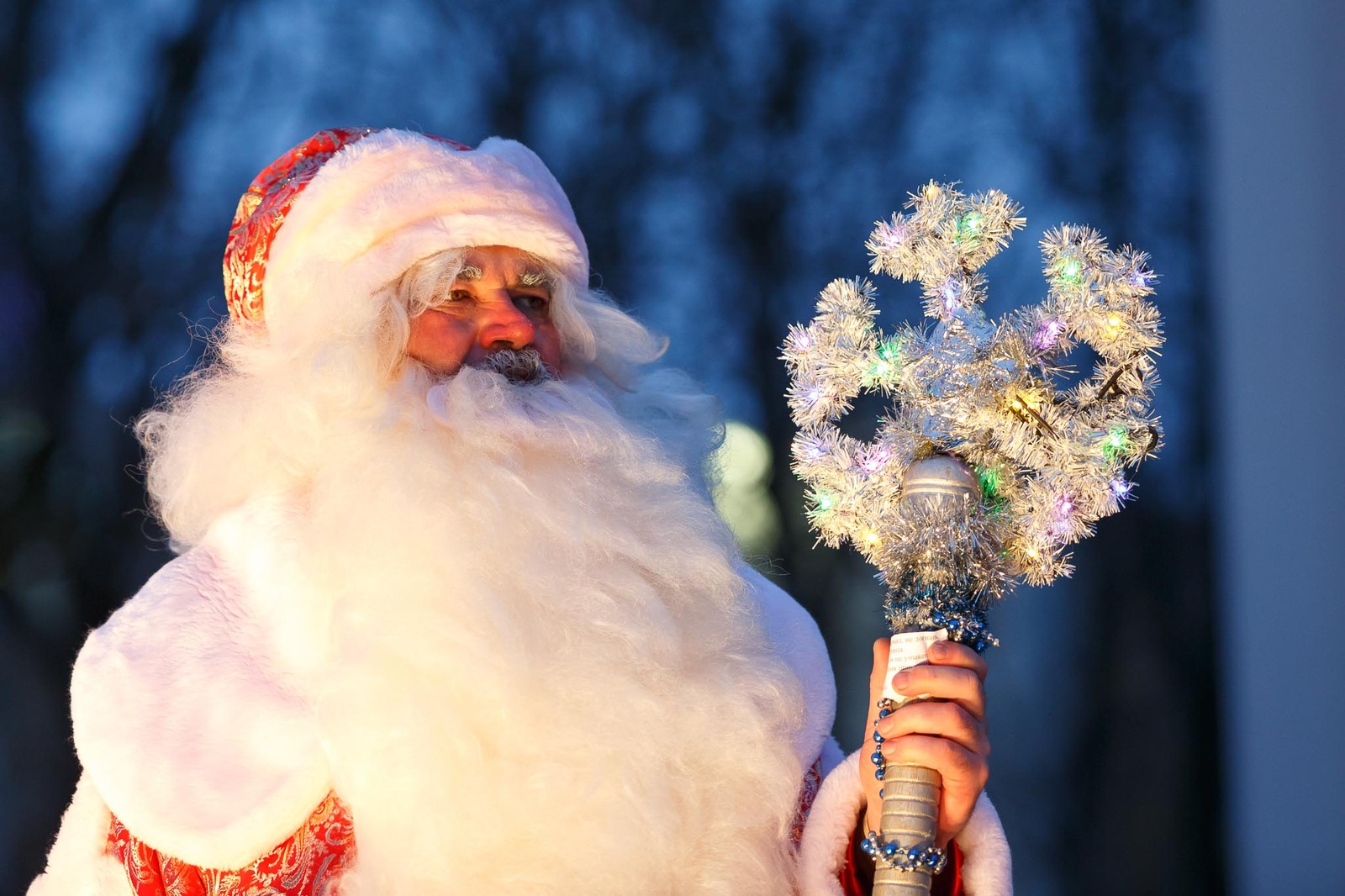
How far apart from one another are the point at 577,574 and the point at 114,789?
821mm

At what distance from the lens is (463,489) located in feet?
7.02

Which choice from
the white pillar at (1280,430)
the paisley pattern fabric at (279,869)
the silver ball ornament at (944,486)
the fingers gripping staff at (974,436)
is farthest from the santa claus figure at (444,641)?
the white pillar at (1280,430)

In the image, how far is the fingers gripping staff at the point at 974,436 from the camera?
1.80 meters

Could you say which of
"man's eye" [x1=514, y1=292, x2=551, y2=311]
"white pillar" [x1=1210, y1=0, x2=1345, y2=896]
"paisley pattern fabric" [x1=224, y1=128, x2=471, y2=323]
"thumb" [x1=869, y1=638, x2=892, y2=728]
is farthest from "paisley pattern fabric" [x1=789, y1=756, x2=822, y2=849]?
"white pillar" [x1=1210, y1=0, x2=1345, y2=896]

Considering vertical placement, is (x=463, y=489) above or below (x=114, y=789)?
above

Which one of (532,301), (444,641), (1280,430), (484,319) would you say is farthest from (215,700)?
(1280,430)

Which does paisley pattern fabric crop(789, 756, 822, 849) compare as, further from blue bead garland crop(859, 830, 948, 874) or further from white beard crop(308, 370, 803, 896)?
blue bead garland crop(859, 830, 948, 874)

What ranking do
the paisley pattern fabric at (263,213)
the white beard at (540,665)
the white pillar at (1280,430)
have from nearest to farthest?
the white beard at (540,665)
the paisley pattern fabric at (263,213)
the white pillar at (1280,430)

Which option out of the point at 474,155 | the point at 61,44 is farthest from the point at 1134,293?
the point at 61,44

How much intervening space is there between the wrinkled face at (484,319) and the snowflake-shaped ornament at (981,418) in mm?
708

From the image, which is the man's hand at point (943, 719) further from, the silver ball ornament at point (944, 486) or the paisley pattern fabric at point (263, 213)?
the paisley pattern fabric at point (263, 213)

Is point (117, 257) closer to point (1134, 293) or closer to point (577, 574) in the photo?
point (577, 574)

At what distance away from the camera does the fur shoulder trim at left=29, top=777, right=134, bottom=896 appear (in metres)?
2.12

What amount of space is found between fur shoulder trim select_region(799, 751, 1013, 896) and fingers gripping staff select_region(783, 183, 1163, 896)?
27cm
